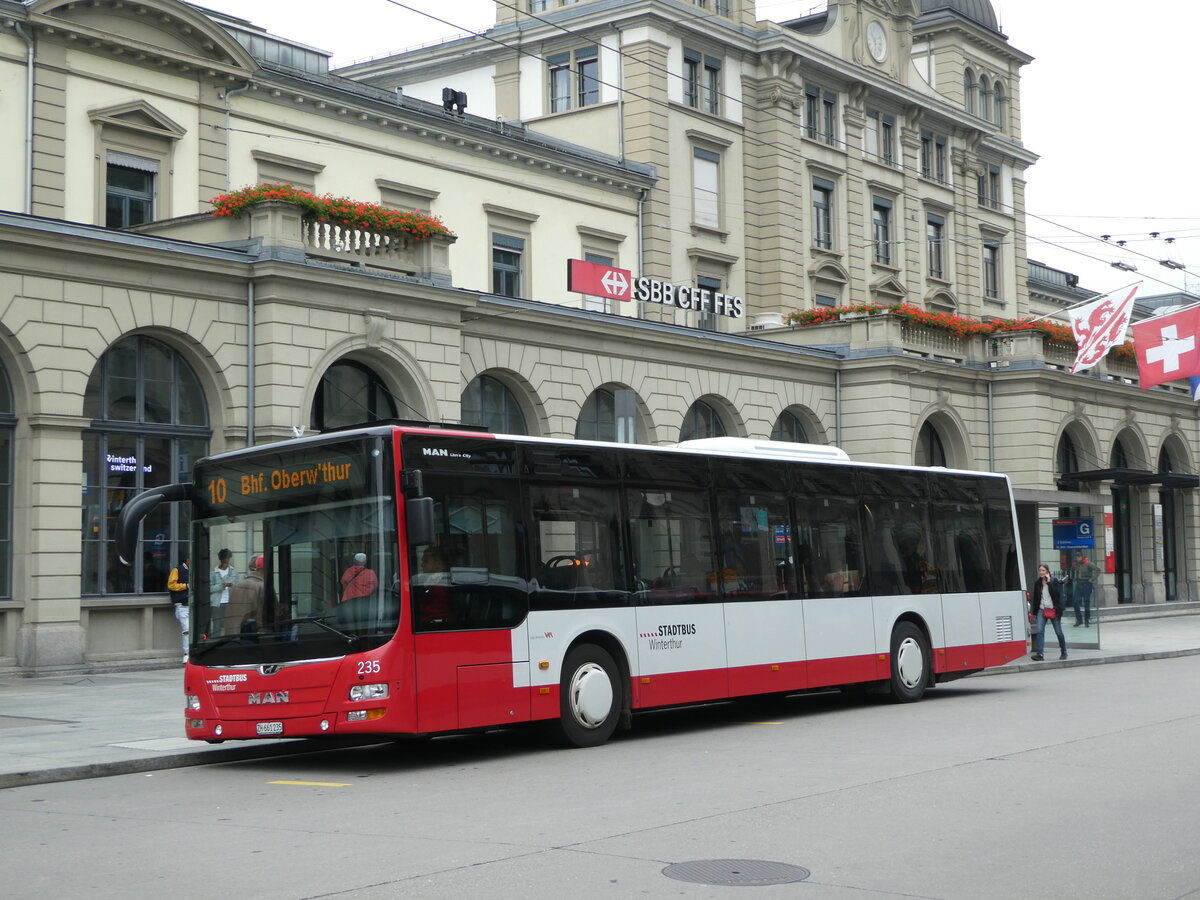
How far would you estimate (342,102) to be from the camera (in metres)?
33.0

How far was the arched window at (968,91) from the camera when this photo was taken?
56094 millimetres

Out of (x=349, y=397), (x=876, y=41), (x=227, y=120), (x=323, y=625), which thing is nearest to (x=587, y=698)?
(x=323, y=625)

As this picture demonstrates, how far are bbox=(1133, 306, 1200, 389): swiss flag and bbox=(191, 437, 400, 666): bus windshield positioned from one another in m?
28.0

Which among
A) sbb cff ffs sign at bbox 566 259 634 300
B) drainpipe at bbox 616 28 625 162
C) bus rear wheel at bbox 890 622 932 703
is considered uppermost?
drainpipe at bbox 616 28 625 162

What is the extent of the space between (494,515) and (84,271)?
34.8 ft

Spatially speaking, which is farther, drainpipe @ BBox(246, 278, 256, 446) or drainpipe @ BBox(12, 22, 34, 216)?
drainpipe @ BBox(12, 22, 34, 216)

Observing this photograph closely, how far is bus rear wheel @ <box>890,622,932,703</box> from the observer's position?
19141 mm

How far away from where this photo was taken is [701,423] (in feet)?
113

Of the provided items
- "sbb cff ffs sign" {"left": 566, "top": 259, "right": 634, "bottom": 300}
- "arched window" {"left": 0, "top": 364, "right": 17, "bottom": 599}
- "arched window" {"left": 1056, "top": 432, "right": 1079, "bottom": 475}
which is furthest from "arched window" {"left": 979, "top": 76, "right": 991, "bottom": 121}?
"arched window" {"left": 0, "top": 364, "right": 17, "bottom": 599}

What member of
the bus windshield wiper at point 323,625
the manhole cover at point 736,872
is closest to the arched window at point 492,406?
the bus windshield wiper at point 323,625

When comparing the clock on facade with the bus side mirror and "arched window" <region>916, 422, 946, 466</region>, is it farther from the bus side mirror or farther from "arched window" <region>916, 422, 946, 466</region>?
the bus side mirror

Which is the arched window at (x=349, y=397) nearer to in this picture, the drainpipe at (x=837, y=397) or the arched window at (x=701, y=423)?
the arched window at (x=701, y=423)

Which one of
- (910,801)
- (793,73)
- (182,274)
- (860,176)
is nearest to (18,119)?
(182,274)

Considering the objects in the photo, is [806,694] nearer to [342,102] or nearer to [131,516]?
[131,516]
